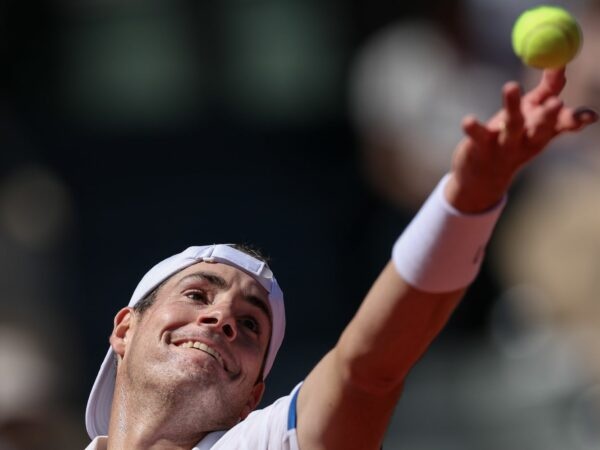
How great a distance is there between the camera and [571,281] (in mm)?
7699

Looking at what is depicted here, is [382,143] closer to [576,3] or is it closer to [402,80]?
[402,80]

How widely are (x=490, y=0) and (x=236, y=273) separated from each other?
13.6 feet

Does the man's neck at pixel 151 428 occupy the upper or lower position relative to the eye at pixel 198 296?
lower

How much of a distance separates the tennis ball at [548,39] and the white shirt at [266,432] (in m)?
1.20

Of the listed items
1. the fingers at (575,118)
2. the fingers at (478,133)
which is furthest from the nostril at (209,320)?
the fingers at (575,118)

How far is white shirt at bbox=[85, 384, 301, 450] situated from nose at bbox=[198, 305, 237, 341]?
1.33 ft

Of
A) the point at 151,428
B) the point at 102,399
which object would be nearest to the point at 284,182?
the point at 102,399

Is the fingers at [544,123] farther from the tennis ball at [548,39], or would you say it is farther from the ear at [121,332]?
the ear at [121,332]

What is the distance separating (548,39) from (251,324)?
5.90 ft

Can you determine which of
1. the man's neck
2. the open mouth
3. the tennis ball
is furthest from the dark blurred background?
the tennis ball

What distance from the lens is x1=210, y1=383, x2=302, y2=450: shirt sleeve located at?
4438 mm

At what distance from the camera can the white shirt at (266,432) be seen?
4438 millimetres

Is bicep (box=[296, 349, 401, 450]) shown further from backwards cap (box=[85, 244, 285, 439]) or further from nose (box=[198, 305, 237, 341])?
backwards cap (box=[85, 244, 285, 439])

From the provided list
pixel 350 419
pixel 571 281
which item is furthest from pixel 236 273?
pixel 571 281
